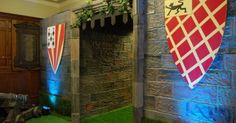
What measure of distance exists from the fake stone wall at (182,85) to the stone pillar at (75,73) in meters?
1.47

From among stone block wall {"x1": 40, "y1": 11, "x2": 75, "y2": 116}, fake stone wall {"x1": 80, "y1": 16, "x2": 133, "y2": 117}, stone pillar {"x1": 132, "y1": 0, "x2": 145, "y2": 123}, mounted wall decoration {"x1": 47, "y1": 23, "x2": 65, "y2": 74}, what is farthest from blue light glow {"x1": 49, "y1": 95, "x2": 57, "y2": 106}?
stone pillar {"x1": 132, "y1": 0, "x2": 145, "y2": 123}

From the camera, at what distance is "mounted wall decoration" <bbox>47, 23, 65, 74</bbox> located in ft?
12.1

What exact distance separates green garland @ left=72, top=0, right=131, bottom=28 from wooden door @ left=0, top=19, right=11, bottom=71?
1607 millimetres

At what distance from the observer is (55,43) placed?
12.7 ft

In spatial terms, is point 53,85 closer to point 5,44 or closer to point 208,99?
point 5,44

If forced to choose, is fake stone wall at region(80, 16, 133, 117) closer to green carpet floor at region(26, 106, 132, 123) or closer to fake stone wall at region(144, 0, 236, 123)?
green carpet floor at region(26, 106, 132, 123)

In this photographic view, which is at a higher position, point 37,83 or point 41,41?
point 41,41

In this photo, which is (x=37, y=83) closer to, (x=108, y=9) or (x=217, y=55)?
(x=108, y=9)

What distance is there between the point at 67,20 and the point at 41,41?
1221mm

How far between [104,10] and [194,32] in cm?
141

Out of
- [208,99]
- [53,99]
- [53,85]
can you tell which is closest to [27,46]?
[53,85]

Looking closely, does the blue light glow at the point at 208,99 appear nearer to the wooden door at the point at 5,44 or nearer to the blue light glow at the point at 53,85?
the blue light glow at the point at 53,85

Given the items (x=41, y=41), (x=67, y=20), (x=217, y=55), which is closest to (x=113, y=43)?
(x=67, y=20)

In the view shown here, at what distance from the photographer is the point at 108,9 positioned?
278 cm
